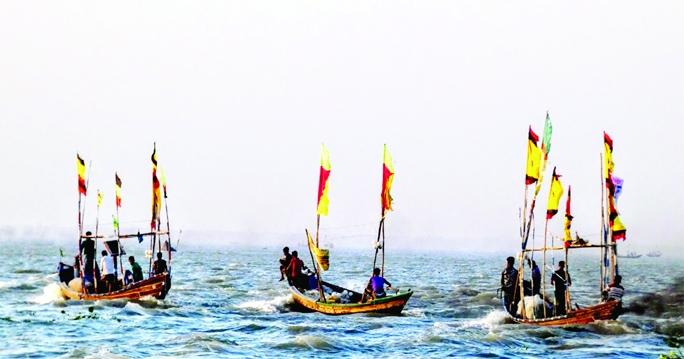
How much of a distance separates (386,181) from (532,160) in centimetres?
711

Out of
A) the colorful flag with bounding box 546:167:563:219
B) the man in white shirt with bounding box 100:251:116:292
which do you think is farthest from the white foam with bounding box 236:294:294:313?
the colorful flag with bounding box 546:167:563:219

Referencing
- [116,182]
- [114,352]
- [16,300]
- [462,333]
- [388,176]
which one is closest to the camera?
[114,352]

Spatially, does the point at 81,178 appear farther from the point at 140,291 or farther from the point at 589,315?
the point at 589,315

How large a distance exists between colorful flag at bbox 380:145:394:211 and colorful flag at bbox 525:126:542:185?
21.7 ft

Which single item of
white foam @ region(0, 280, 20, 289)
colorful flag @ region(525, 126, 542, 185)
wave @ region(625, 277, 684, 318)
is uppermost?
colorful flag @ region(525, 126, 542, 185)

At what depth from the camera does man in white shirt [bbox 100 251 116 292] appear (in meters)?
36.2

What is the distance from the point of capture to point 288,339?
2883 cm

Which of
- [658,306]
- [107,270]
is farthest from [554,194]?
[107,270]

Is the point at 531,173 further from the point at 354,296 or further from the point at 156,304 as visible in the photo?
the point at 156,304

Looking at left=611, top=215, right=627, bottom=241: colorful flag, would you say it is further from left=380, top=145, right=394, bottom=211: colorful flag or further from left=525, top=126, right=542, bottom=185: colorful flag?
left=380, top=145, right=394, bottom=211: colorful flag

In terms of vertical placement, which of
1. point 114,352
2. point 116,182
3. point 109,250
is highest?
point 116,182

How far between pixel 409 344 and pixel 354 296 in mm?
8463

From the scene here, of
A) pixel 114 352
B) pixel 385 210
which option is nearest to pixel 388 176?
pixel 385 210

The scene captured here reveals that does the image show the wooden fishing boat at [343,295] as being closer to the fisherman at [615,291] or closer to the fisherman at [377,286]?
the fisherman at [377,286]
